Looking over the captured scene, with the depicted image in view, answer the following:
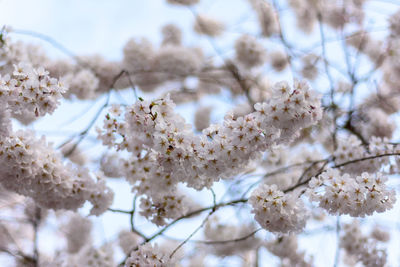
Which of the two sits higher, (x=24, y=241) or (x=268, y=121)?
(x=24, y=241)

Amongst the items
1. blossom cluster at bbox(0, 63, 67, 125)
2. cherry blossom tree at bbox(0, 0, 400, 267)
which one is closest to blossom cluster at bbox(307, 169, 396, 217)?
cherry blossom tree at bbox(0, 0, 400, 267)

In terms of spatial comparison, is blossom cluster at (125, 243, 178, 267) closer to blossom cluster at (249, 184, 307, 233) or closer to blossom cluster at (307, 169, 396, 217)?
blossom cluster at (249, 184, 307, 233)

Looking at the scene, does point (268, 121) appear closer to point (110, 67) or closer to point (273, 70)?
point (110, 67)

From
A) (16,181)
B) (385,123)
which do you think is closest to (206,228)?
(385,123)

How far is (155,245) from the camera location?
110 inches

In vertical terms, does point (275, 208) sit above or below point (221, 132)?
below

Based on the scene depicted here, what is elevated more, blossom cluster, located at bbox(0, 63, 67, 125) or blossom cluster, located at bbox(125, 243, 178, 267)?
blossom cluster, located at bbox(0, 63, 67, 125)

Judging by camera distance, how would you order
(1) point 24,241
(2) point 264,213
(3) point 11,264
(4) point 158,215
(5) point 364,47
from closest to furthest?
(2) point 264,213 < (4) point 158,215 < (3) point 11,264 < (5) point 364,47 < (1) point 24,241

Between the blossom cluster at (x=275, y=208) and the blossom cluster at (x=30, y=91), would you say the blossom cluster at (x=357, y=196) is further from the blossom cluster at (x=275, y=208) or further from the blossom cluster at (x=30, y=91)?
the blossom cluster at (x=30, y=91)

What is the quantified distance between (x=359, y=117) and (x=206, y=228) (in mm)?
2311

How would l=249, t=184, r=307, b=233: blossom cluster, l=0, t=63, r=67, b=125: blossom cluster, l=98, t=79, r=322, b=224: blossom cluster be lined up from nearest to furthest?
l=98, t=79, r=322, b=224: blossom cluster → l=0, t=63, r=67, b=125: blossom cluster → l=249, t=184, r=307, b=233: blossom cluster

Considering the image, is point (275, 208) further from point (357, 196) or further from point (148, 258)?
point (148, 258)

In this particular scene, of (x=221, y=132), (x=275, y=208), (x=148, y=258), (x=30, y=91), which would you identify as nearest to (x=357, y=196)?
Result: (x=275, y=208)

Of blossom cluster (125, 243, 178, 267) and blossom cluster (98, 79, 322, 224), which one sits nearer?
blossom cluster (98, 79, 322, 224)
